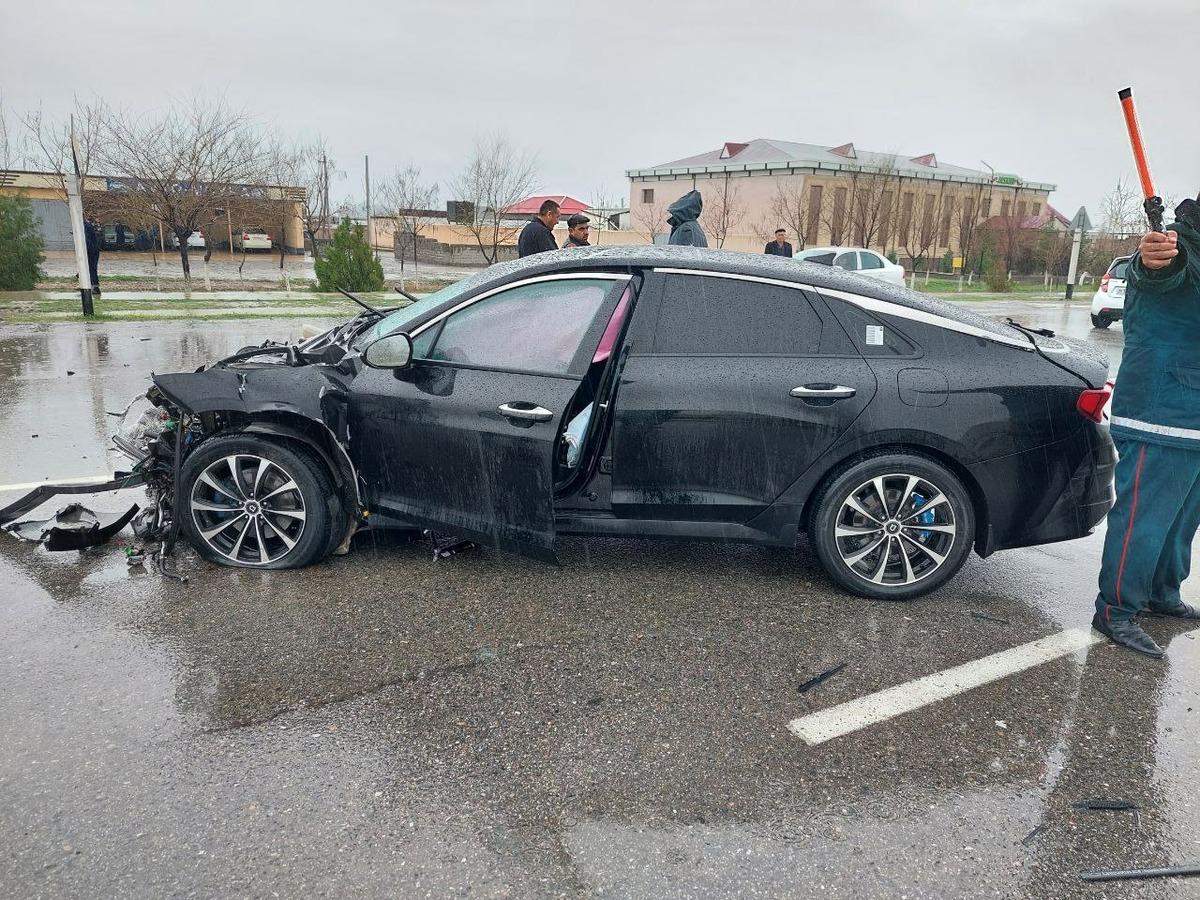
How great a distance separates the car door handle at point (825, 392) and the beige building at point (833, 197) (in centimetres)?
3648

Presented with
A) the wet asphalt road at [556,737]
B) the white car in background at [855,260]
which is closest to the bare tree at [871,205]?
the white car in background at [855,260]

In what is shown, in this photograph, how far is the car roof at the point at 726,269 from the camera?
4.19m

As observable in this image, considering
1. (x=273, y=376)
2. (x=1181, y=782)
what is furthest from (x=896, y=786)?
(x=273, y=376)

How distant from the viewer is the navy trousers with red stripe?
3.69m

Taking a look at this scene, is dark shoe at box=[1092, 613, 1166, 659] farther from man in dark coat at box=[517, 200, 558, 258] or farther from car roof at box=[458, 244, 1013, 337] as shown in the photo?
man in dark coat at box=[517, 200, 558, 258]

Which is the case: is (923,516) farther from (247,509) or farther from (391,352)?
(247,509)

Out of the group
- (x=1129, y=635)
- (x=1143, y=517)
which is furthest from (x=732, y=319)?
(x=1129, y=635)

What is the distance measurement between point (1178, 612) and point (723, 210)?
44902mm

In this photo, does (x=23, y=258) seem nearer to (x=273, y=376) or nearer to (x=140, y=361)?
(x=140, y=361)

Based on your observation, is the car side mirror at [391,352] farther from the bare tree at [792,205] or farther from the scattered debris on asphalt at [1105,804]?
the bare tree at [792,205]

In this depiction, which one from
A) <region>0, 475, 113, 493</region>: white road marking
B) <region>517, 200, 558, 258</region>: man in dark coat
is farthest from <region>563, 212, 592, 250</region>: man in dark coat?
<region>0, 475, 113, 493</region>: white road marking

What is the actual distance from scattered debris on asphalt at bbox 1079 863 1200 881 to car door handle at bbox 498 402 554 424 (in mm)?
2536

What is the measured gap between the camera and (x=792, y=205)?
46.3 meters

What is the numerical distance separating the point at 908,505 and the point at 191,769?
3103 mm
